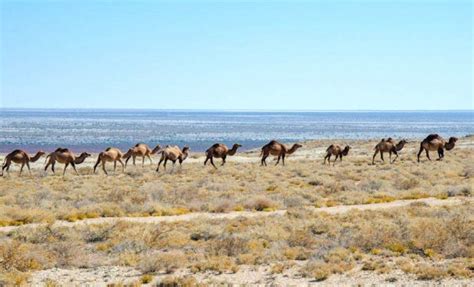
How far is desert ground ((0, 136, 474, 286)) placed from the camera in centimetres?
Result: 1238

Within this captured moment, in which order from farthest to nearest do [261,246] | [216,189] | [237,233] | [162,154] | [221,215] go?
[162,154], [216,189], [221,215], [237,233], [261,246]

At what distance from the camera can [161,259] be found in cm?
1294

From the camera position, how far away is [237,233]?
16000 mm

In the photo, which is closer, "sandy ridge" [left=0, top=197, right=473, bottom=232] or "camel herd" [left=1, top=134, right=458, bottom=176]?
"sandy ridge" [left=0, top=197, right=473, bottom=232]

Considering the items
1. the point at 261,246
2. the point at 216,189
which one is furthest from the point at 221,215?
the point at 216,189

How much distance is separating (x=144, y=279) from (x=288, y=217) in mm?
7752

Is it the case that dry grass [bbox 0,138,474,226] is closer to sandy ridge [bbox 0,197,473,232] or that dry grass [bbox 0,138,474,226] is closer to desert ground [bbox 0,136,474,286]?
desert ground [bbox 0,136,474,286]

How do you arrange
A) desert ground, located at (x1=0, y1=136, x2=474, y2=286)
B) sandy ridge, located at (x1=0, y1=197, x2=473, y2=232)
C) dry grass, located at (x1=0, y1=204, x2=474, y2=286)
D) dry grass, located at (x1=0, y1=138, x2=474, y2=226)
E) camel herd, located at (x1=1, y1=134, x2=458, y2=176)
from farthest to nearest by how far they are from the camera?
→ camel herd, located at (x1=1, y1=134, x2=458, y2=176) → dry grass, located at (x1=0, y1=138, x2=474, y2=226) → sandy ridge, located at (x1=0, y1=197, x2=473, y2=232) → dry grass, located at (x1=0, y1=204, x2=474, y2=286) → desert ground, located at (x1=0, y1=136, x2=474, y2=286)

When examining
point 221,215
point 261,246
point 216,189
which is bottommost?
point 216,189

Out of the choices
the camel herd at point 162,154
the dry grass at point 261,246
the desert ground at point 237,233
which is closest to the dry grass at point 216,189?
the desert ground at point 237,233

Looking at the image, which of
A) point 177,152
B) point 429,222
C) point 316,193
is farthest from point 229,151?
point 429,222

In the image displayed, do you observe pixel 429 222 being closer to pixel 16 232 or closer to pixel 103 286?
pixel 103 286

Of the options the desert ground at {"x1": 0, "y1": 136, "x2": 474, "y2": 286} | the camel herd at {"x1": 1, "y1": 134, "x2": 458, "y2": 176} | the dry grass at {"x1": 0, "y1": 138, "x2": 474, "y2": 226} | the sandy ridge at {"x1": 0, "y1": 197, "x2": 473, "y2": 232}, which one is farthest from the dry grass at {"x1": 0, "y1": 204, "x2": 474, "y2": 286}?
the camel herd at {"x1": 1, "y1": 134, "x2": 458, "y2": 176}

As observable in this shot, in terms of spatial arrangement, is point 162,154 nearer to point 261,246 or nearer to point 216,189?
point 216,189
